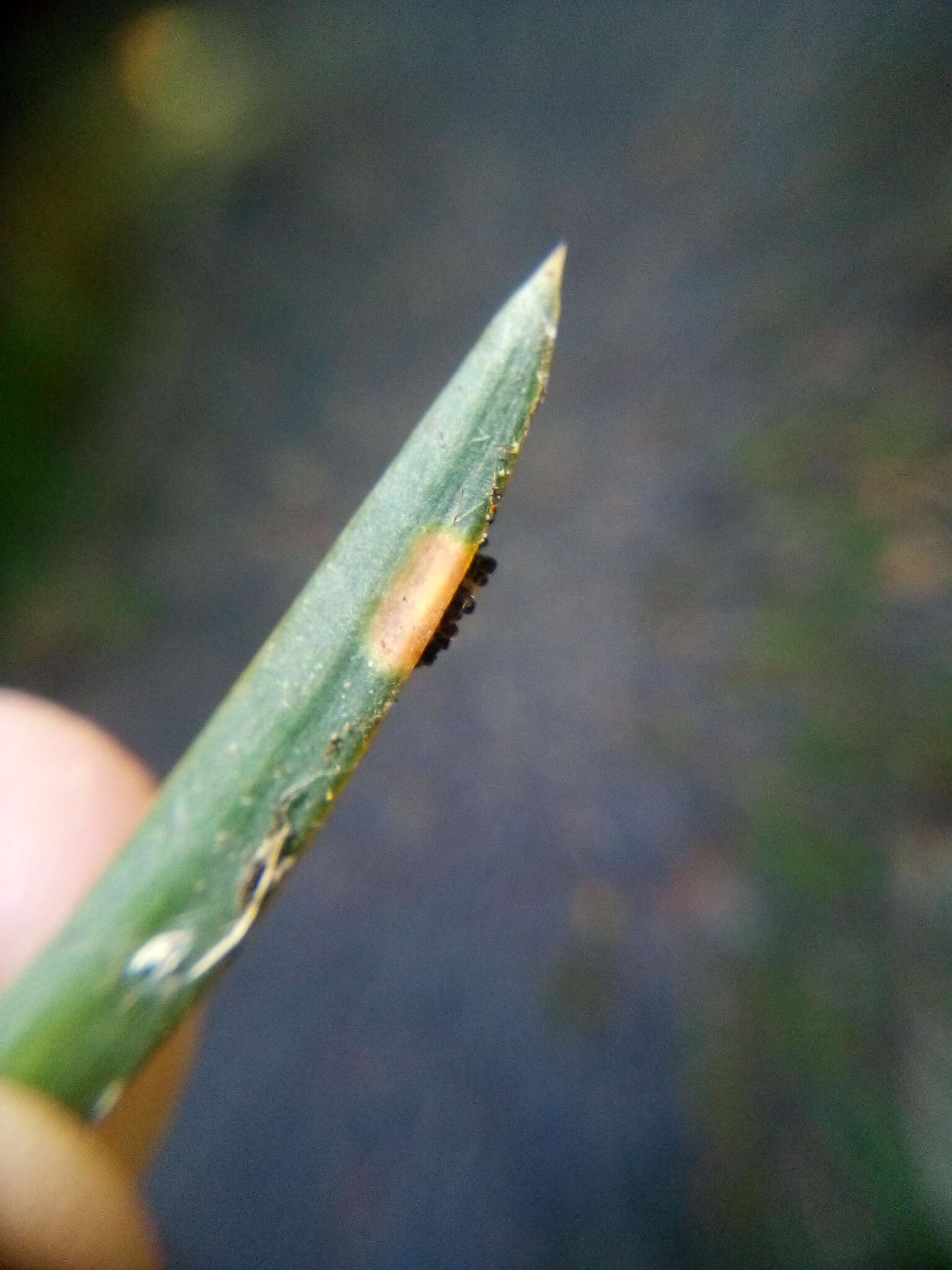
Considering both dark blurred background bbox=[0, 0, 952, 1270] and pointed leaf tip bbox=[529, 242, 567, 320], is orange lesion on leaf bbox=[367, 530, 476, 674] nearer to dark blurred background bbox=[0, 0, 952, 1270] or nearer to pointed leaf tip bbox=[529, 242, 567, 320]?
pointed leaf tip bbox=[529, 242, 567, 320]

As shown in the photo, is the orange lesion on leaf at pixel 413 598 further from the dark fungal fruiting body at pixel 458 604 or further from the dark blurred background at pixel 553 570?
the dark blurred background at pixel 553 570

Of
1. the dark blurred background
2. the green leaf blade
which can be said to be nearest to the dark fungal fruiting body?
the green leaf blade

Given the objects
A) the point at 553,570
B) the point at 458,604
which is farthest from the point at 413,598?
the point at 553,570

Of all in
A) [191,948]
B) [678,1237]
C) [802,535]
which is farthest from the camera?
[802,535]

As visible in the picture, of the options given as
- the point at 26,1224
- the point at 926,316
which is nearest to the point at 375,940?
the point at 26,1224

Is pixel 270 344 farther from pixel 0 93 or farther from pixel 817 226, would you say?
pixel 817 226

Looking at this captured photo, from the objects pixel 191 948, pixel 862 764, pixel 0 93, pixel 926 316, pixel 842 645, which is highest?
pixel 926 316

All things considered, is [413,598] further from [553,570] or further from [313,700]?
[553,570]
